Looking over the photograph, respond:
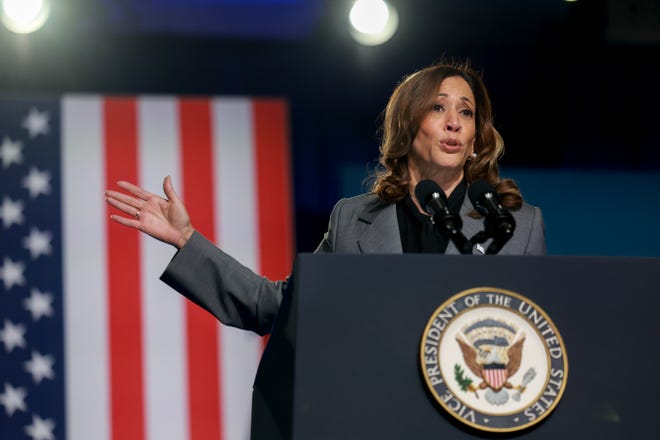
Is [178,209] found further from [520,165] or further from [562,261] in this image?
[520,165]

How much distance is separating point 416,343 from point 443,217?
0.80 feet

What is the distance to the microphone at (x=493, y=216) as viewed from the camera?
1253 mm

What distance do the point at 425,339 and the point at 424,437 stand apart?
120 mm

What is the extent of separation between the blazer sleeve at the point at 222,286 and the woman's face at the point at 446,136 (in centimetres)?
48

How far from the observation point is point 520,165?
3.97 meters

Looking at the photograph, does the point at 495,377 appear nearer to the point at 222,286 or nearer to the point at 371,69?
the point at 222,286

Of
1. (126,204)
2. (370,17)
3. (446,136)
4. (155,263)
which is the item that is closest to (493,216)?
(446,136)

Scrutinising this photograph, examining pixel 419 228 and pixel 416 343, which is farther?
pixel 419 228

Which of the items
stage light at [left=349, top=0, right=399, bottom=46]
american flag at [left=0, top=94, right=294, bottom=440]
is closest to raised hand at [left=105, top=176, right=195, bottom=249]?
american flag at [left=0, top=94, right=294, bottom=440]

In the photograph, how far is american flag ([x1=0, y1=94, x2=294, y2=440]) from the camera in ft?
10.8

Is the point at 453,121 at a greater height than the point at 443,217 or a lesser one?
greater

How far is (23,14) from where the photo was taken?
3477 mm

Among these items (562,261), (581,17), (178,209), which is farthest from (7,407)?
(581,17)

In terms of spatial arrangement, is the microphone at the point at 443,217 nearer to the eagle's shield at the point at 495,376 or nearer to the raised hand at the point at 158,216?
the eagle's shield at the point at 495,376
